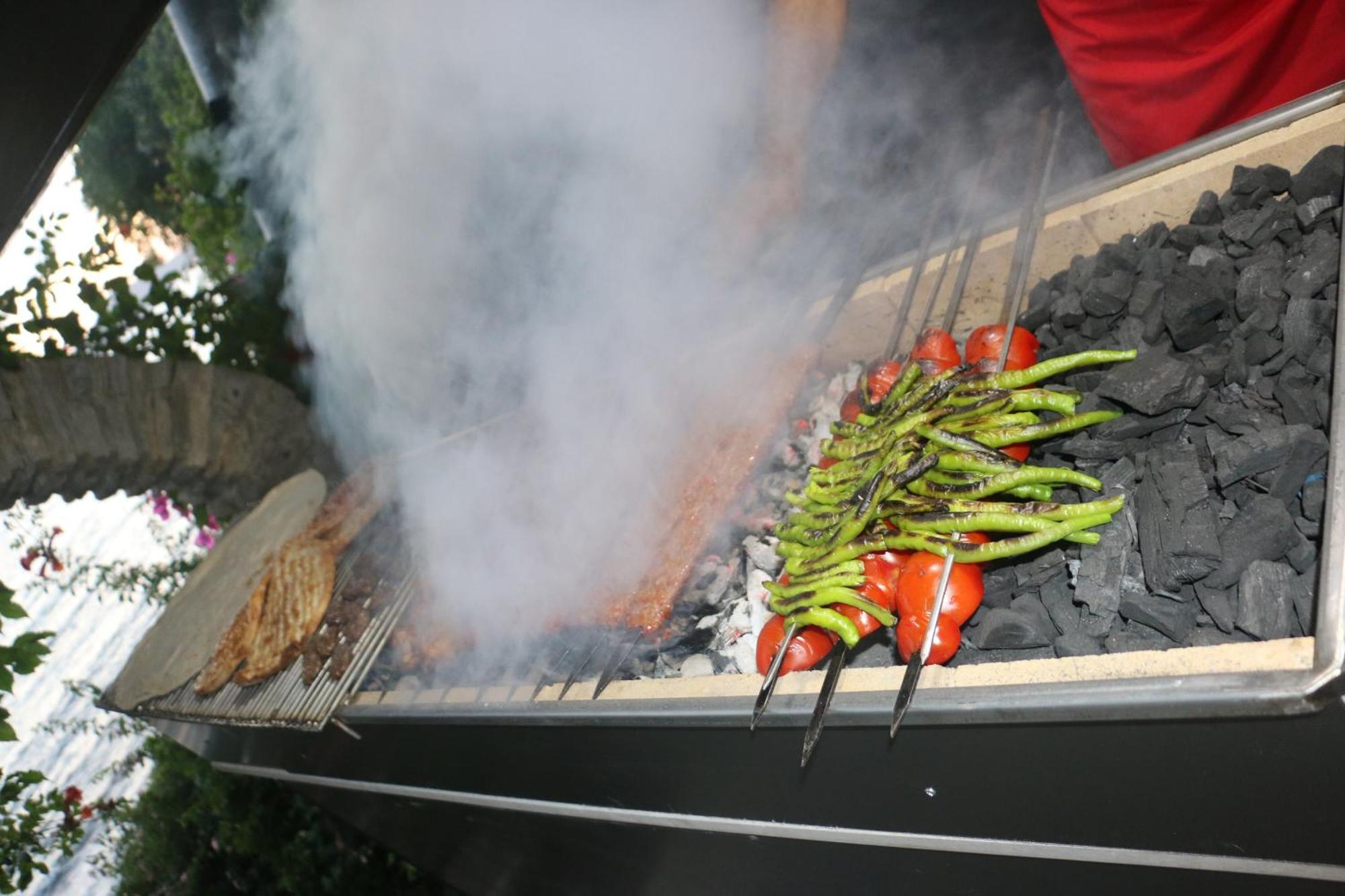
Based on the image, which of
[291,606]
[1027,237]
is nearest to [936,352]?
[1027,237]

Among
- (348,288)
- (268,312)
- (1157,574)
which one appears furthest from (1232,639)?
(268,312)

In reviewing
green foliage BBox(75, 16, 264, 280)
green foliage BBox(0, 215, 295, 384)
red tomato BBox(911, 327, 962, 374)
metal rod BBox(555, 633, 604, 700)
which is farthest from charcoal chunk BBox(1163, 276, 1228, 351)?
green foliage BBox(75, 16, 264, 280)

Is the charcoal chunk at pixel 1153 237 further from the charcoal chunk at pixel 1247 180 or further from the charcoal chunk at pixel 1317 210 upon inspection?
the charcoal chunk at pixel 1317 210

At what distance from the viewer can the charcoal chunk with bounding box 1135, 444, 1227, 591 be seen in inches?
76.5

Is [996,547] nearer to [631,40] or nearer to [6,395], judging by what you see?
[631,40]

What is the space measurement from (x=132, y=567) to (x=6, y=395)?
3.95 meters

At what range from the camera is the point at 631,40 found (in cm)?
466

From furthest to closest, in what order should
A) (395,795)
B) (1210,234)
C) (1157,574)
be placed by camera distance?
(395,795) → (1210,234) → (1157,574)

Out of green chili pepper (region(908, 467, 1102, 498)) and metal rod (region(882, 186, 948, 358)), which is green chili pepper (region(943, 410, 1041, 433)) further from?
metal rod (region(882, 186, 948, 358))

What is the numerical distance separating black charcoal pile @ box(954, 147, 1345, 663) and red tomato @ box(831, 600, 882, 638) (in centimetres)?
26

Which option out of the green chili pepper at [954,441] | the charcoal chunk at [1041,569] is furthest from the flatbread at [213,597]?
the charcoal chunk at [1041,569]

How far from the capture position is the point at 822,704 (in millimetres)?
2148

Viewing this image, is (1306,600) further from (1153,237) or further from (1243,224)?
(1153,237)

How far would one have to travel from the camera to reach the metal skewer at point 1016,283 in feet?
6.61
